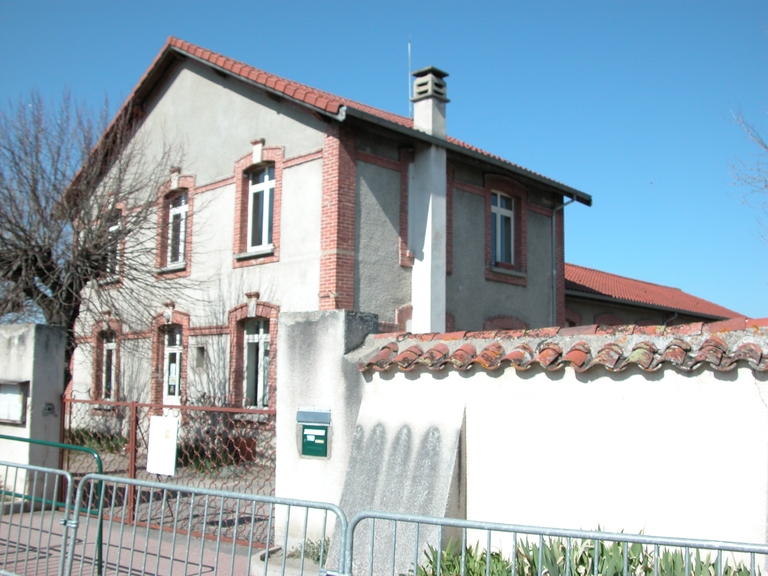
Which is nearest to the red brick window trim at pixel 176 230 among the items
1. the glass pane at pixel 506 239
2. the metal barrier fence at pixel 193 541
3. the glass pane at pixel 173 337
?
the glass pane at pixel 173 337

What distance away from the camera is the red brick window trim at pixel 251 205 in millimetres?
14047

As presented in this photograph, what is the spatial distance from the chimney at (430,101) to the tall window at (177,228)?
5.48m

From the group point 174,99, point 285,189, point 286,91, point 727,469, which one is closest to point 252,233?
point 285,189

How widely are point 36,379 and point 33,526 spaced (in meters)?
1.89

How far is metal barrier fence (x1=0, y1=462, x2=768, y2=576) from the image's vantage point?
3.81 m

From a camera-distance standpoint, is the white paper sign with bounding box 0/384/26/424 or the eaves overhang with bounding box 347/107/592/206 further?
the eaves overhang with bounding box 347/107/592/206

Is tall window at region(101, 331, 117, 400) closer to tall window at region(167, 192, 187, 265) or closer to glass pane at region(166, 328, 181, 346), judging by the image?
glass pane at region(166, 328, 181, 346)

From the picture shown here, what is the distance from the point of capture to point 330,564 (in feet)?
19.1

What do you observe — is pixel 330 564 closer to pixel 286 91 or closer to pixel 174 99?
pixel 286 91

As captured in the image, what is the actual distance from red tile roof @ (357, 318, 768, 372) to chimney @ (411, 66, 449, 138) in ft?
28.9

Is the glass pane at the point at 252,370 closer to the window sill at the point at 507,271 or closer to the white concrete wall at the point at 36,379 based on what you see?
the white concrete wall at the point at 36,379

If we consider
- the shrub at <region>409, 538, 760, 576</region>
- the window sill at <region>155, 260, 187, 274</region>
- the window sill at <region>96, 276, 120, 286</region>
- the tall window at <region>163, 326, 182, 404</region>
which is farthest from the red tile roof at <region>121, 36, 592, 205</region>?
the shrub at <region>409, 538, 760, 576</region>

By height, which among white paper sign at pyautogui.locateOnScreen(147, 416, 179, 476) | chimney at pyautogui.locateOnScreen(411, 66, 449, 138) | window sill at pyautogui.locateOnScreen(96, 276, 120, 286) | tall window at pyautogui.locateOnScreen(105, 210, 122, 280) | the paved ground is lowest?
the paved ground

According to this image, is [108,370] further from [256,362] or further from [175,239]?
[256,362]
